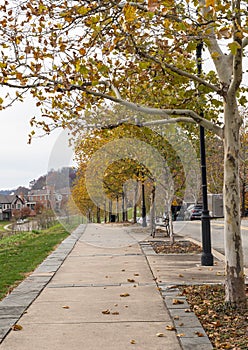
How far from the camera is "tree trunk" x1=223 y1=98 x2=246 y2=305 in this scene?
7809 mm

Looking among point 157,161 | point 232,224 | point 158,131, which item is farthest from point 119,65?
point 157,161

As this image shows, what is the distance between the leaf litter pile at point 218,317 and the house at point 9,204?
426 ft

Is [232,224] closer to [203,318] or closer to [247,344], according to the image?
[203,318]

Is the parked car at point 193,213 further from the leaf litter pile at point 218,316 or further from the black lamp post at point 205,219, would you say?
the leaf litter pile at point 218,316

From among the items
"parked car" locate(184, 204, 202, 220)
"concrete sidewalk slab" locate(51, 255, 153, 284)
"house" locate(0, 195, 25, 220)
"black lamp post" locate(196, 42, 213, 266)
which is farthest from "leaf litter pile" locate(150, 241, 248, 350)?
"house" locate(0, 195, 25, 220)

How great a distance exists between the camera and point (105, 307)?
27.2ft

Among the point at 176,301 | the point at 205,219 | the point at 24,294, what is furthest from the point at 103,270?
the point at 176,301

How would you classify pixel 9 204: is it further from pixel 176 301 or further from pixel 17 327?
pixel 17 327

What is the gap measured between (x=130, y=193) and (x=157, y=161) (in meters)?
22.1

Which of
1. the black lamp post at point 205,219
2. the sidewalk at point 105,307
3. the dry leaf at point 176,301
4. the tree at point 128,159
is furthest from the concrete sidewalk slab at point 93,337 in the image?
the black lamp post at point 205,219

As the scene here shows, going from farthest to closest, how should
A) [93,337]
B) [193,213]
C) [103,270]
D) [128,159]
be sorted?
[193,213], [128,159], [103,270], [93,337]

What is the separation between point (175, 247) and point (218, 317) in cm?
1072

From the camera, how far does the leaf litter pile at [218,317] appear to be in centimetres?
614

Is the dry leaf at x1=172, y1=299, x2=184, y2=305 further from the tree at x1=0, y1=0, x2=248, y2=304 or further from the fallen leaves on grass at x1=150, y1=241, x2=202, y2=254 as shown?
the fallen leaves on grass at x1=150, y1=241, x2=202, y2=254
